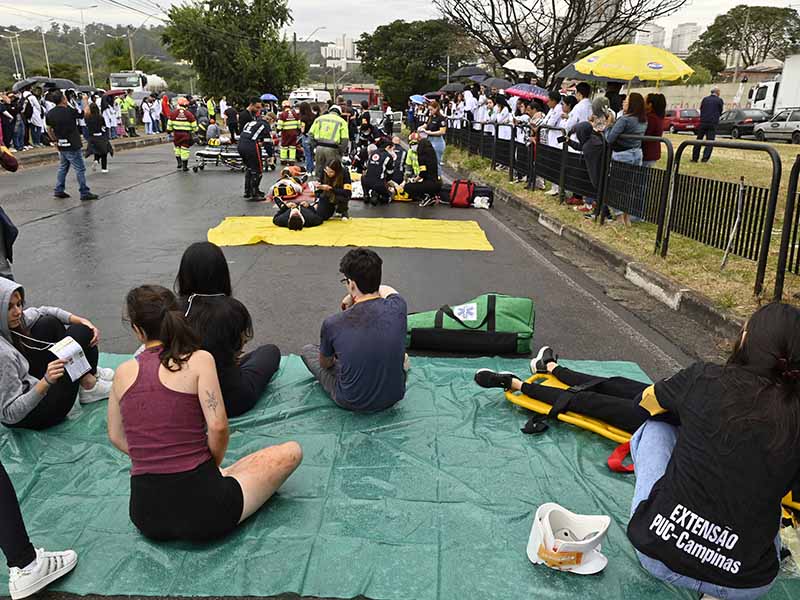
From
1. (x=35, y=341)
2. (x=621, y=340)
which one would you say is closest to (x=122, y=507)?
(x=35, y=341)

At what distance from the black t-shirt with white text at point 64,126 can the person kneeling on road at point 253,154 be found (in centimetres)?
316

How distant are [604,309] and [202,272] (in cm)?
435

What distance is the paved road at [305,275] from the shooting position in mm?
6035

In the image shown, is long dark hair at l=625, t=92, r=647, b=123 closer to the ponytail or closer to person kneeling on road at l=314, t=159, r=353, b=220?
person kneeling on road at l=314, t=159, r=353, b=220

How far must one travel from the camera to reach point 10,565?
8.91 ft

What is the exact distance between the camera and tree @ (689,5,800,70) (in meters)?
70.3

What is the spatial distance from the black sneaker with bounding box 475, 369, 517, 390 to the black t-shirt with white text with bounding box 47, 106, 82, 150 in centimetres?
1149

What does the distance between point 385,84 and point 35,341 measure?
6571 cm

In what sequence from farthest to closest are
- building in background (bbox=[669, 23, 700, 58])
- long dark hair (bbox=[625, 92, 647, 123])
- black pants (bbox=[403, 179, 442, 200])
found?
building in background (bbox=[669, 23, 700, 58]) → black pants (bbox=[403, 179, 442, 200]) → long dark hair (bbox=[625, 92, 647, 123])

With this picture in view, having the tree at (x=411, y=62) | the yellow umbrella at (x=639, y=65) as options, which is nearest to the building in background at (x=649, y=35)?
the yellow umbrella at (x=639, y=65)

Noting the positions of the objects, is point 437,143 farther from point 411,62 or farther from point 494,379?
point 411,62

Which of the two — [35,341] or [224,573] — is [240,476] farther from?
[35,341]

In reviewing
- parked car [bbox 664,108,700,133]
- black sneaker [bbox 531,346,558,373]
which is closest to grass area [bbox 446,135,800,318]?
black sneaker [bbox 531,346,558,373]

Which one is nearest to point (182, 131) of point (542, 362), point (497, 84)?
point (497, 84)
